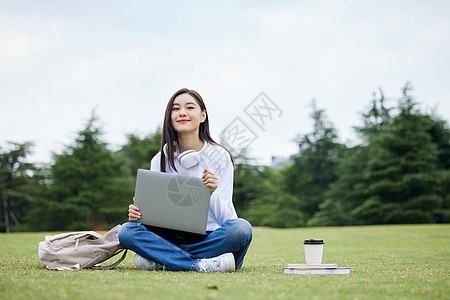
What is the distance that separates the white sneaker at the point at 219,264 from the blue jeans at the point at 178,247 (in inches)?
3.4

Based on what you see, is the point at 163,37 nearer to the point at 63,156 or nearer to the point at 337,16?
the point at 337,16

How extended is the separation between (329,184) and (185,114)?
3330 cm

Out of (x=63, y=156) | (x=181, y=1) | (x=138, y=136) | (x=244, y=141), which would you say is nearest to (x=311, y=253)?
(x=244, y=141)

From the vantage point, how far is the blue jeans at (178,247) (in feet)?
11.3

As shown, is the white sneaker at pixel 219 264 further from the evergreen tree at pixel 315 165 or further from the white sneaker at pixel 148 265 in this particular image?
the evergreen tree at pixel 315 165

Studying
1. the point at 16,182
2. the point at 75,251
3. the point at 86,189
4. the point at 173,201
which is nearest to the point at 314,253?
the point at 173,201

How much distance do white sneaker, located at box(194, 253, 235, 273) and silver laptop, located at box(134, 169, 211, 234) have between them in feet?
0.82

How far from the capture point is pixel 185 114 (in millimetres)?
3816

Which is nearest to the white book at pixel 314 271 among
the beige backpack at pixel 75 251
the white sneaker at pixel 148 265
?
the white sneaker at pixel 148 265

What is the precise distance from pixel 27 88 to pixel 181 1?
12900 mm

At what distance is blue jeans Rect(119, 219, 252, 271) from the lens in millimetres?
3447

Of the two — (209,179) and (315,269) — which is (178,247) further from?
(315,269)

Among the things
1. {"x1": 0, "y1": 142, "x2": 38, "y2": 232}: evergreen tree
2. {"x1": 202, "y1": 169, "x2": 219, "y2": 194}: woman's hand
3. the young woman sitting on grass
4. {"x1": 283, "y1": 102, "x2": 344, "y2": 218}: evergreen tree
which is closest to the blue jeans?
the young woman sitting on grass

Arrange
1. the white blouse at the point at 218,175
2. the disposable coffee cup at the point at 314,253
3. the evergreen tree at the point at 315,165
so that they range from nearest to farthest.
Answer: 1. the disposable coffee cup at the point at 314,253
2. the white blouse at the point at 218,175
3. the evergreen tree at the point at 315,165
